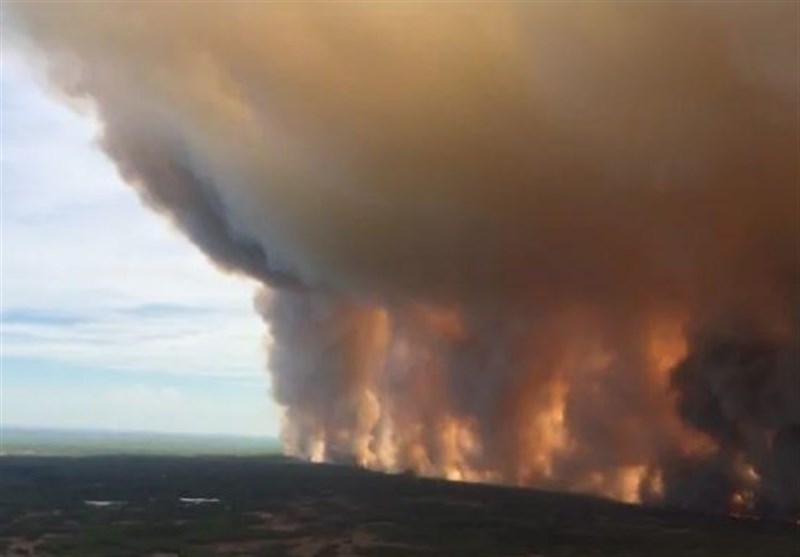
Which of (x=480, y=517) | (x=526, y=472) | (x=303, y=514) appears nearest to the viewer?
(x=480, y=517)

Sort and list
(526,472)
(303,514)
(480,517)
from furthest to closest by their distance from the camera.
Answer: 1. (526,472)
2. (303,514)
3. (480,517)

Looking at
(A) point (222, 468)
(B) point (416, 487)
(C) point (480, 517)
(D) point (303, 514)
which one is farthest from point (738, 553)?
(A) point (222, 468)

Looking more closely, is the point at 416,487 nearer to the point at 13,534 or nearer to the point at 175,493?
the point at 175,493
